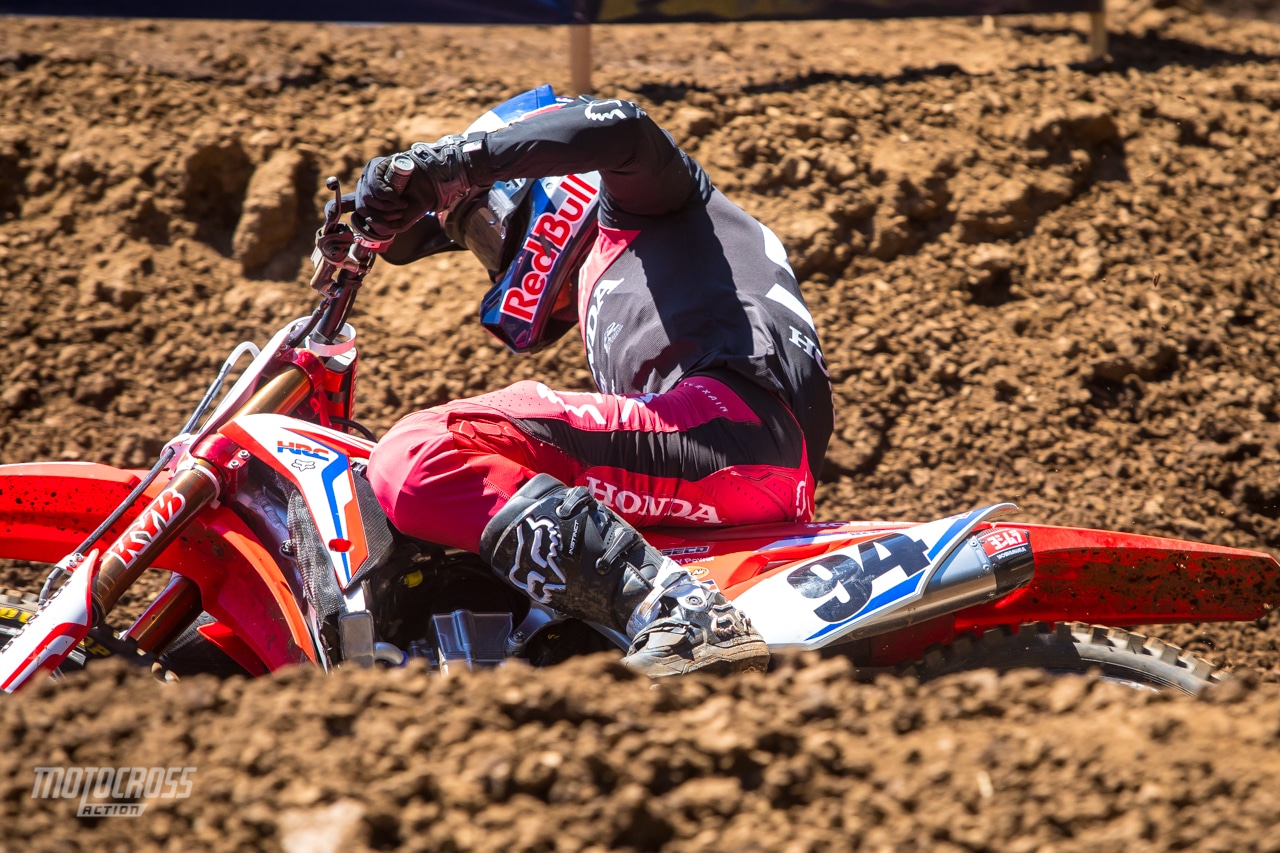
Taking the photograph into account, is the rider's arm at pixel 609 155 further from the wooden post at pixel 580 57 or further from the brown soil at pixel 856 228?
the wooden post at pixel 580 57

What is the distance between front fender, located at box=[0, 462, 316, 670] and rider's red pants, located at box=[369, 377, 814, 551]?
1.23 ft

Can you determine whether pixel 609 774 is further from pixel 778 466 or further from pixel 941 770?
pixel 778 466

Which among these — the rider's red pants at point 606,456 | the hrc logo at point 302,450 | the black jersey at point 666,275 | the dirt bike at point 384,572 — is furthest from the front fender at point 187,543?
the black jersey at point 666,275

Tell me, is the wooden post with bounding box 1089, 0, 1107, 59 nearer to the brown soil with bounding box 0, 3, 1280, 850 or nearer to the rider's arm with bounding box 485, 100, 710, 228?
the brown soil with bounding box 0, 3, 1280, 850

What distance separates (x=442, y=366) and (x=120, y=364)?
1.23m

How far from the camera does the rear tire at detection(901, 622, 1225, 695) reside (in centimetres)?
224

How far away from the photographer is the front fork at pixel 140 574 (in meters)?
2.01

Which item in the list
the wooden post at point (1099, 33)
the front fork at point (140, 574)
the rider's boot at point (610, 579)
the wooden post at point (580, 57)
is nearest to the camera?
the rider's boot at point (610, 579)

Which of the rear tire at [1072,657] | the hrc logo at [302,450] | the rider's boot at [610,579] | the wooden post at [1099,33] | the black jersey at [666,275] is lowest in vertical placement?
the rear tire at [1072,657]

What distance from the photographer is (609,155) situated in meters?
2.33

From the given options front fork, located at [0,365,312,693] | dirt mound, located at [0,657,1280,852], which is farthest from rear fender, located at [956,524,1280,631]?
front fork, located at [0,365,312,693]

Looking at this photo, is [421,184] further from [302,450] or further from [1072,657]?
[1072,657]

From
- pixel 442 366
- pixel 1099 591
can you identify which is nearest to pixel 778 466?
pixel 1099 591

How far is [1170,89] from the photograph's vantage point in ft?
16.4
